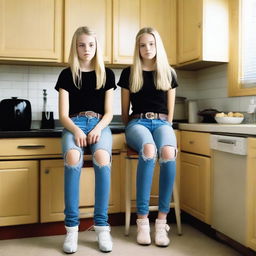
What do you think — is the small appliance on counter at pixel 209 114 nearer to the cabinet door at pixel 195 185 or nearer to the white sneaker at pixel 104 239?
the cabinet door at pixel 195 185

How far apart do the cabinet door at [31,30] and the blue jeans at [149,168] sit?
1017 mm

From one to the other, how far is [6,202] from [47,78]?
1158 mm

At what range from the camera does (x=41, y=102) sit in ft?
9.86

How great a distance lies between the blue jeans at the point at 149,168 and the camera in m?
A: 2.15

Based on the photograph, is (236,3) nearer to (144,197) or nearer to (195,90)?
(195,90)

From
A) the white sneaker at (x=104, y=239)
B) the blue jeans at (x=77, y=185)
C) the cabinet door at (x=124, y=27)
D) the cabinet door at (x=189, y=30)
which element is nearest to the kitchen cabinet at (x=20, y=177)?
the blue jeans at (x=77, y=185)

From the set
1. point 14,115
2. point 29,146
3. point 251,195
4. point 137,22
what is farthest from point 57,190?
point 137,22

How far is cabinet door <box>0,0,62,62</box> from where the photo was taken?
104 inches

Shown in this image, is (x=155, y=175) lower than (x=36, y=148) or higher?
lower

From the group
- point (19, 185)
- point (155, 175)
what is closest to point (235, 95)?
point (155, 175)

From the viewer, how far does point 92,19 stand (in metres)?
2.82

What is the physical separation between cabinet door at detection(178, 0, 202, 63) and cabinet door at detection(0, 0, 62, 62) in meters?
1.01

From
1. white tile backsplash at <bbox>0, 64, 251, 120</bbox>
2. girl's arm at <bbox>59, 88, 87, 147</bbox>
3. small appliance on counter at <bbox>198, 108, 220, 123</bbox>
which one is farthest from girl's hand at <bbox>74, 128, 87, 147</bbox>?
small appliance on counter at <bbox>198, 108, 220, 123</bbox>

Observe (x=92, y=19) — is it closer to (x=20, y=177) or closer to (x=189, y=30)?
(x=189, y=30)
